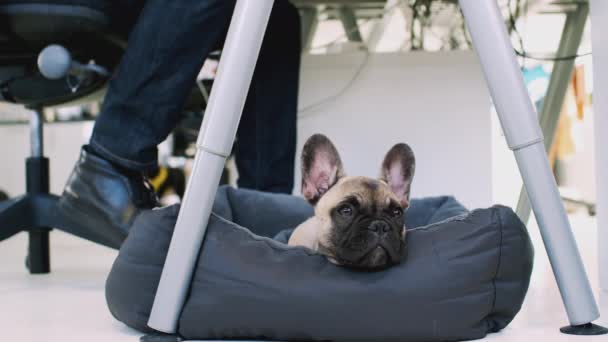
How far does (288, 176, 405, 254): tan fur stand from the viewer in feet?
3.14

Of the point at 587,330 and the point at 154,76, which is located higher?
the point at 154,76

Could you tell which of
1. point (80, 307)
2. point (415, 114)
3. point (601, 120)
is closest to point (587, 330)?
point (601, 120)

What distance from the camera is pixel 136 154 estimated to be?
1148 millimetres

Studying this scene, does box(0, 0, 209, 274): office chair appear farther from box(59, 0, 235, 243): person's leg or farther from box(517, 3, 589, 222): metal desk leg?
box(517, 3, 589, 222): metal desk leg

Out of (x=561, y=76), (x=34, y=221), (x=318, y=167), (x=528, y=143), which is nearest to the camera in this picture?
(x=528, y=143)

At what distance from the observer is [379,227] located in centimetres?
84

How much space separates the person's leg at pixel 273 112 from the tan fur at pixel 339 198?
49 cm

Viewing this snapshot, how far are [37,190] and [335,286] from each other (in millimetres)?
966

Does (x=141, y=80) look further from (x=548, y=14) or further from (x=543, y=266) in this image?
(x=548, y=14)

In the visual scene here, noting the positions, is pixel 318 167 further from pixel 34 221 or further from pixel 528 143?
pixel 34 221

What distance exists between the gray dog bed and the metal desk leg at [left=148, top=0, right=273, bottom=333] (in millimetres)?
35

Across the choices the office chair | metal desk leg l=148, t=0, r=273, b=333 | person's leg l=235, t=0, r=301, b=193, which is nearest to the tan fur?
metal desk leg l=148, t=0, r=273, b=333

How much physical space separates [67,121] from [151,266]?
291cm

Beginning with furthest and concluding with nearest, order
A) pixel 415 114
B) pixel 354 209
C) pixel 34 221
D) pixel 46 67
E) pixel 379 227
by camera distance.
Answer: pixel 415 114 < pixel 34 221 < pixel 46 67 < pixel 354 209 < pixel 379 227
